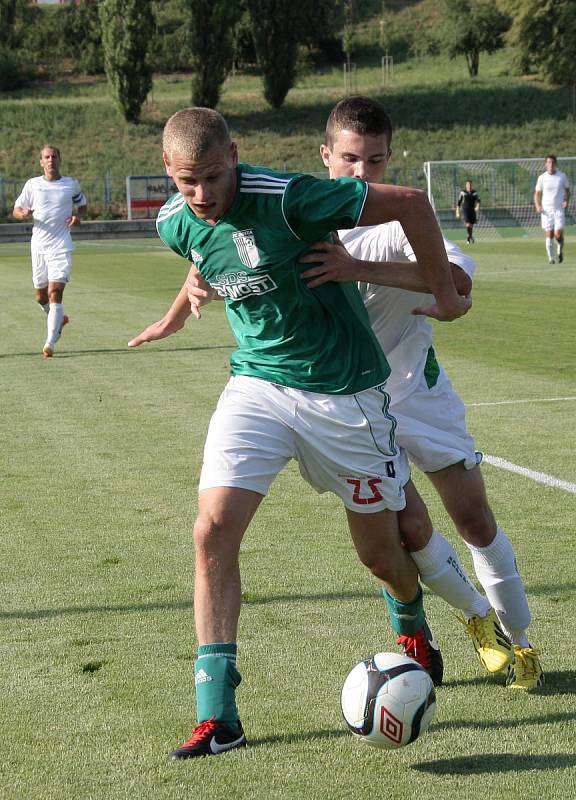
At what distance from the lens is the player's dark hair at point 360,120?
13.7 ft

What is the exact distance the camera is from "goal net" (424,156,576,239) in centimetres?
4503

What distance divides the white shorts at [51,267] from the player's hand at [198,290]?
10.2m

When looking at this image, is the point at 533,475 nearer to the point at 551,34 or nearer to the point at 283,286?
the point at 283,286

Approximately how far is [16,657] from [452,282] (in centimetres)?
214

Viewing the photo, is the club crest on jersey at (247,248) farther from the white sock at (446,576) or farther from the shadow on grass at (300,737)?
the shadow on grass at (300,737)

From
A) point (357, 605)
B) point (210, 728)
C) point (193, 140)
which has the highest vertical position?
point (193, 140)

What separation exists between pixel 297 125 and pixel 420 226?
235 ft

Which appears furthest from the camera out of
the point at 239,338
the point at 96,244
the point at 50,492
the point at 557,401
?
the point at 96,244

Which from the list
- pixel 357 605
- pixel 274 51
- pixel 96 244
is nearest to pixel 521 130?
pixel 274 51

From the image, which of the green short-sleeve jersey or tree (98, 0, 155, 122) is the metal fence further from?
the green short-sleeve jersey

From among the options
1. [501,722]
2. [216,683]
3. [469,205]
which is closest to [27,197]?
[216,683]

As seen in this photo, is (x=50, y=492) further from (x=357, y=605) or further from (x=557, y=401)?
(x=557, y=401)

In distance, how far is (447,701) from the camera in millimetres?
3994

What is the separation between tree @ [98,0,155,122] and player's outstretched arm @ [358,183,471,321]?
68.8 m
